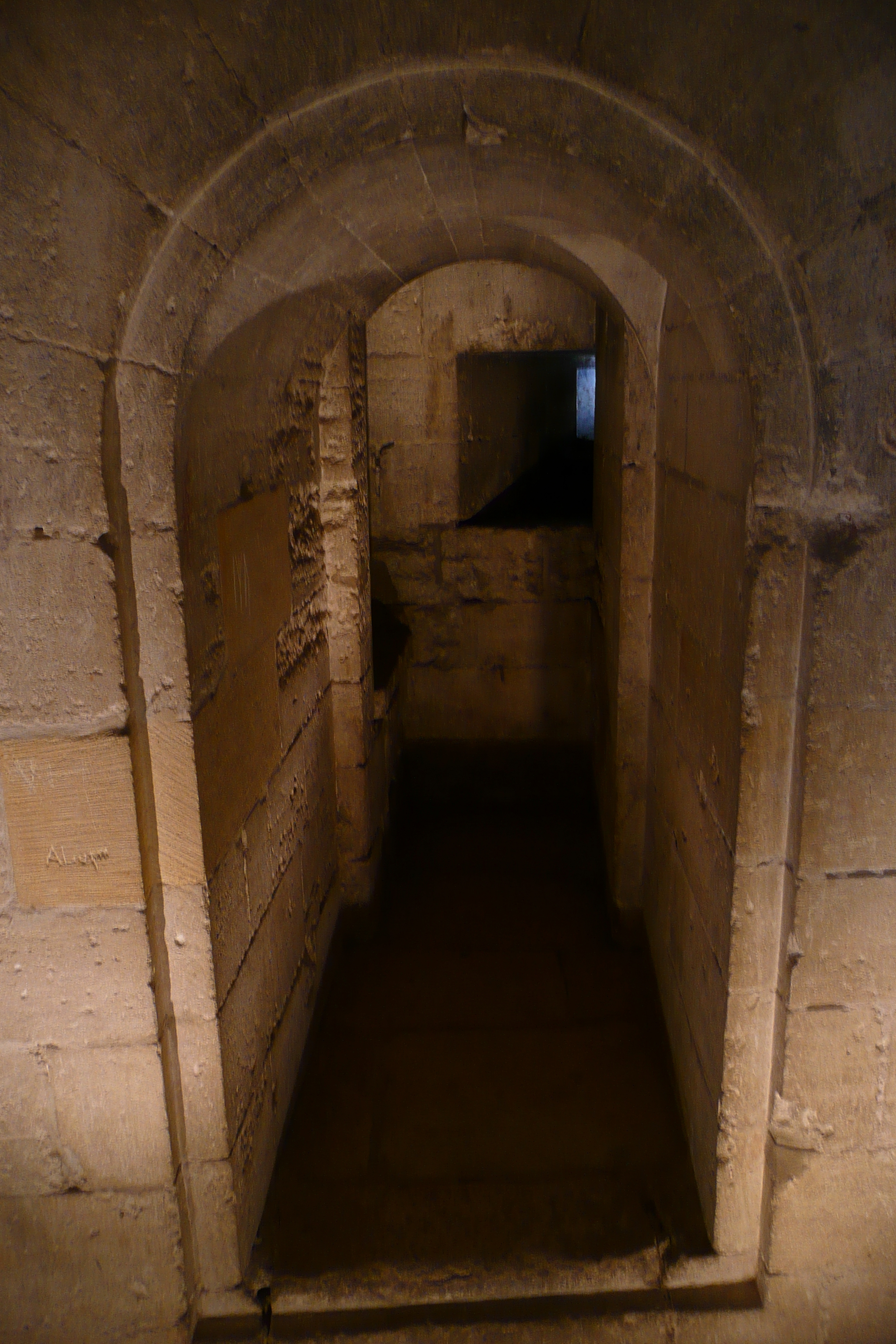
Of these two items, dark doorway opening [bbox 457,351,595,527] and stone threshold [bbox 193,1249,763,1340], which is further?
dark doorway opening [bbox 457,351,595,527]

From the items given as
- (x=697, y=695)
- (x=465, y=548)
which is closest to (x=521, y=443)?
(x=465, y=548)

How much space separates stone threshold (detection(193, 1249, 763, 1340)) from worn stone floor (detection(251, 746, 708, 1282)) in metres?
0.04

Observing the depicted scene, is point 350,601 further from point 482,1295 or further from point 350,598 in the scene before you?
point 482,1295

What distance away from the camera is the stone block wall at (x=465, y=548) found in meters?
4.80

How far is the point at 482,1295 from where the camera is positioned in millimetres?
2283

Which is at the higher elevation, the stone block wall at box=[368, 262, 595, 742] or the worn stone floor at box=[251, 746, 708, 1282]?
the stone block wall at box=[368, 262, 595, 742]

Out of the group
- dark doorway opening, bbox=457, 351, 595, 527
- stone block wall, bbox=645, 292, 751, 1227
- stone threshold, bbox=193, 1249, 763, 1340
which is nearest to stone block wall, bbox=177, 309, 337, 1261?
stone threshold, bbox=193, 1249, 763, 1340

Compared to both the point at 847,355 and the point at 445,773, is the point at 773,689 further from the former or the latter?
the point at 445,773

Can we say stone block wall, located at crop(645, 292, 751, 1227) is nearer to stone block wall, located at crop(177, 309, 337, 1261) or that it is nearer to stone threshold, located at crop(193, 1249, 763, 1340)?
stone threshold, located at crop(193, 1249, 763, 1340)

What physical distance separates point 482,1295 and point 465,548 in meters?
3.71

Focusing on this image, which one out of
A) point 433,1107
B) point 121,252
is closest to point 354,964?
point 433,1107

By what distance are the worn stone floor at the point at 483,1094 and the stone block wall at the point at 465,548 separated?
113 cm

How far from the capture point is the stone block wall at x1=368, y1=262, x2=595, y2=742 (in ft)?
15.7

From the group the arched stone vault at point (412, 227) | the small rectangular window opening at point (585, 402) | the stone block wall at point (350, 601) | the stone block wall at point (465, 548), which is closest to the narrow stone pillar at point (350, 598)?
the stone block wall at point (350, 601)
